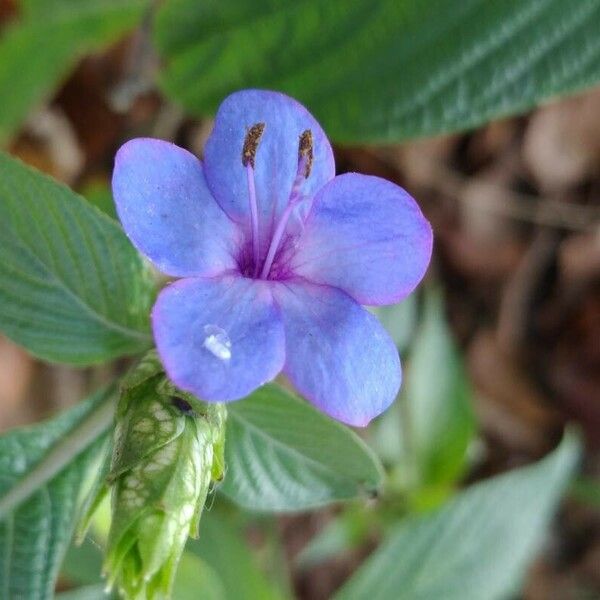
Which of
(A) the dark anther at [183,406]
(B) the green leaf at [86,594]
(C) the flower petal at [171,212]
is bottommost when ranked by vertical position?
(B) the green leaf at [86,594]

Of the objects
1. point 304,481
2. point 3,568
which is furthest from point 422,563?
point 3,568

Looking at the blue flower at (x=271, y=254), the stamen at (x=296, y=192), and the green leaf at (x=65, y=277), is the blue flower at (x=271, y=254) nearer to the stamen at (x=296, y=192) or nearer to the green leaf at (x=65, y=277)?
the stamen at (x=296, y=192)

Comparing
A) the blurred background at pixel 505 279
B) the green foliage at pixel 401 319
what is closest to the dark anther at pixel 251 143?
the green foliage at pixel 401 319

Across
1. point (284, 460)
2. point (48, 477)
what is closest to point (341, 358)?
point (284, 460)

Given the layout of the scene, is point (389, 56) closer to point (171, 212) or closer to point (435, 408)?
point (171, 212)

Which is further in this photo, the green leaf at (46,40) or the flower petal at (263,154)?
the green leaf at (46,40)

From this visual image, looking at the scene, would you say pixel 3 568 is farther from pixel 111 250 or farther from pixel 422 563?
pixel 422 563

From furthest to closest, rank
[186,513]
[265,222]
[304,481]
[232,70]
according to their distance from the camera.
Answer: [232,70]
[304,481]
[265,222]
[186,513]
